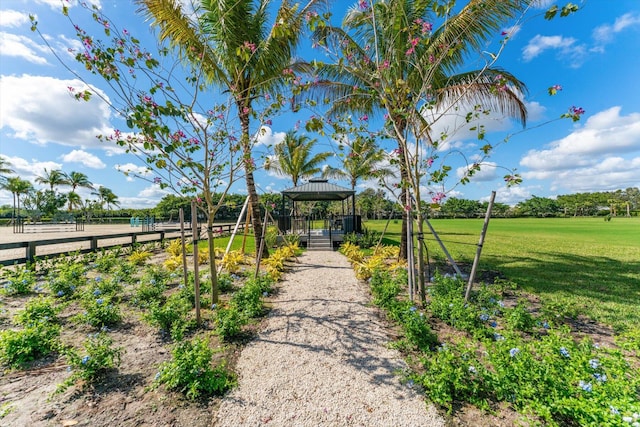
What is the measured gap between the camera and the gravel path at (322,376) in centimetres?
209

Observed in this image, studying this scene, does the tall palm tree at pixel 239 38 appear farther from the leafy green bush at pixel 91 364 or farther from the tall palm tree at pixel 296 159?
the tall palm tree at pixel 296 159

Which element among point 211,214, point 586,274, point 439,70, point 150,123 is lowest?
point 586,274

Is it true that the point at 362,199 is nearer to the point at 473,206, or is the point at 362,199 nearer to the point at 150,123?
the point at 473,206

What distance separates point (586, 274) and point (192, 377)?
922 cm

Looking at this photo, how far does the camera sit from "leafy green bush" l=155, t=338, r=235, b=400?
229 centimetres

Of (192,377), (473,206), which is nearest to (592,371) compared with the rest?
(192,377)

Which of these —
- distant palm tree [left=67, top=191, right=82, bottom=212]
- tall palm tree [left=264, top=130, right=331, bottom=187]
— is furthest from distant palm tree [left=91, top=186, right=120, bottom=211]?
tall palm tree [left=264, top=130, right=331, bottom=187]

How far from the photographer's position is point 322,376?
8.59 feet

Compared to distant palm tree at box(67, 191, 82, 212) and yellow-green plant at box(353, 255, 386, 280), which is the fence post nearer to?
yellow-green plant at box(353, 255, 386, 280)

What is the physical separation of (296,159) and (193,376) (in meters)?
20.1

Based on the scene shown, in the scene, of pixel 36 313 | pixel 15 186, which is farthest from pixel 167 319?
pixel 15 186

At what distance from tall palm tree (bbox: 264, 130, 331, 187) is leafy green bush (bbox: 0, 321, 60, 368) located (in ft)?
62.4

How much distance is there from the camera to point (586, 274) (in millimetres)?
6750

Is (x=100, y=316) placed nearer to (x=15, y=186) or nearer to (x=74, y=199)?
(x=15, y=186)
